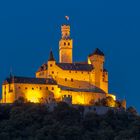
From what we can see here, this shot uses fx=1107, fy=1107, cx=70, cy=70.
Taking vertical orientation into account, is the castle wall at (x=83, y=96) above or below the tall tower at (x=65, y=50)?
below

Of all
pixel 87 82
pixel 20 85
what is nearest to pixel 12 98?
pixel 20 85

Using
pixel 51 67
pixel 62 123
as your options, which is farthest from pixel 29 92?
pixel 62 123

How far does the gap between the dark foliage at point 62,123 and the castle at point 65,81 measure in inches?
171

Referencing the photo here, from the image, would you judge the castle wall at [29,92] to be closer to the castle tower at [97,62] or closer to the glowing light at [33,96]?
the glowing light at [33,96]

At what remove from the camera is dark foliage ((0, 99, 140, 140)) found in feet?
416

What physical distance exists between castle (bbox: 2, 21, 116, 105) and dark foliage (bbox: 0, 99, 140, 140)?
433 centimetres

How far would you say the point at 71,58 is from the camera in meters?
150

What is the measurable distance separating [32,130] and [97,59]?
23.7 meters

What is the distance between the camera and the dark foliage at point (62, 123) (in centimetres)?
12681

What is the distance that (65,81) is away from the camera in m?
146

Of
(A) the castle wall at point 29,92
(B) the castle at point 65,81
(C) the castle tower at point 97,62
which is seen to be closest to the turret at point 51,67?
(B) the castle at point 65,81

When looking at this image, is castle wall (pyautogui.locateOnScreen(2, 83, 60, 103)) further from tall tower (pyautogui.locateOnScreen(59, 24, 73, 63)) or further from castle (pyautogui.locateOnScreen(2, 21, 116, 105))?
tall tower (pyautogui.locateOnScreen(59, 24, 73, 63))

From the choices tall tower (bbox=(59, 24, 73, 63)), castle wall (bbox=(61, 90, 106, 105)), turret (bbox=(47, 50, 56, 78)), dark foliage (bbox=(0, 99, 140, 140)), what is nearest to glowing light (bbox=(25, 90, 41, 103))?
castle wall (bbox=(61, 90, 106, 105))

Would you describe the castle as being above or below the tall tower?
below
